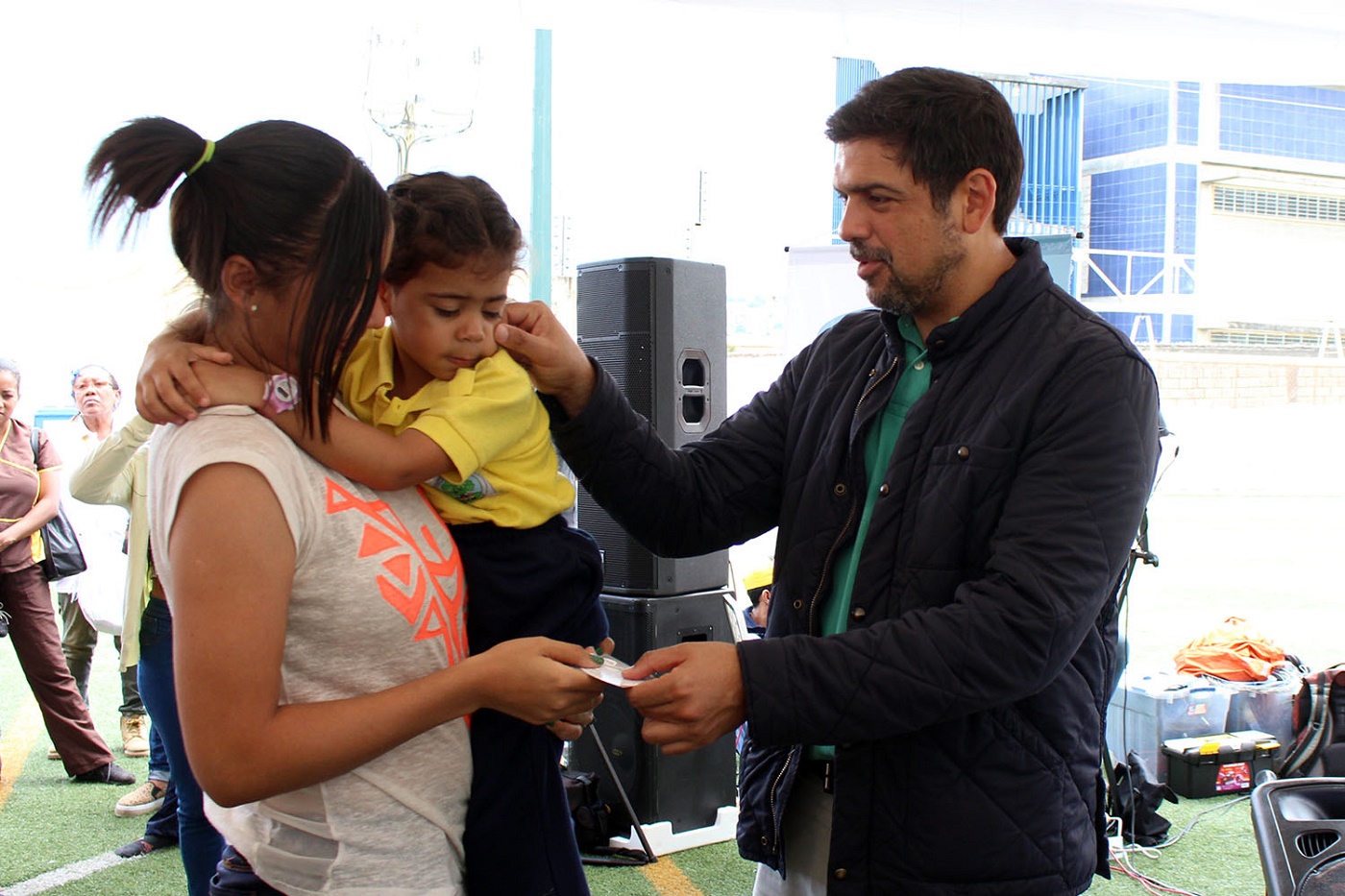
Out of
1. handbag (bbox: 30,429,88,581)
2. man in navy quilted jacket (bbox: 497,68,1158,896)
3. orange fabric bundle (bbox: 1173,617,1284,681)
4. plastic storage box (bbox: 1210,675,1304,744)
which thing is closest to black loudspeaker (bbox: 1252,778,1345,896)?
man in navy quilted jacket (bbox: 497,68,1158,896)

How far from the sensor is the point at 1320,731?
4789 mm

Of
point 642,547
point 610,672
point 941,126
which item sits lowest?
point 642,547

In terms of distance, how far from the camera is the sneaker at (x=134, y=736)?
521cm

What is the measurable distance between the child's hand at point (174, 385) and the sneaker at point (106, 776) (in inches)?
172

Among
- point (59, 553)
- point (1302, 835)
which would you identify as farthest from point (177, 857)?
point (1302, 835)

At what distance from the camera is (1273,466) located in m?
15.4

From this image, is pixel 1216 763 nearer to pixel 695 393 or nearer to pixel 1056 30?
pixel 695 393

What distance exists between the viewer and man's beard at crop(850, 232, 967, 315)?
1617 mm

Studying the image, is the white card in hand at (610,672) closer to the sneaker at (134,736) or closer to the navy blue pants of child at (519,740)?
the navy blue pants of child at (519,740)

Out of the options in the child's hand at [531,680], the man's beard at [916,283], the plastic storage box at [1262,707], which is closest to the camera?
the child's hand at [531,680]

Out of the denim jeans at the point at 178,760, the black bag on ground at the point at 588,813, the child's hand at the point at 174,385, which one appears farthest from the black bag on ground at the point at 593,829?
the child's hand at the point at 174,385

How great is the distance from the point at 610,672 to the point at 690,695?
12 centimetres

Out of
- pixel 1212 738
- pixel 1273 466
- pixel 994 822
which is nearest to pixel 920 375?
pixel 994 822

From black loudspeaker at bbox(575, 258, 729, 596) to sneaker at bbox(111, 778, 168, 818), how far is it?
83.3 inches
